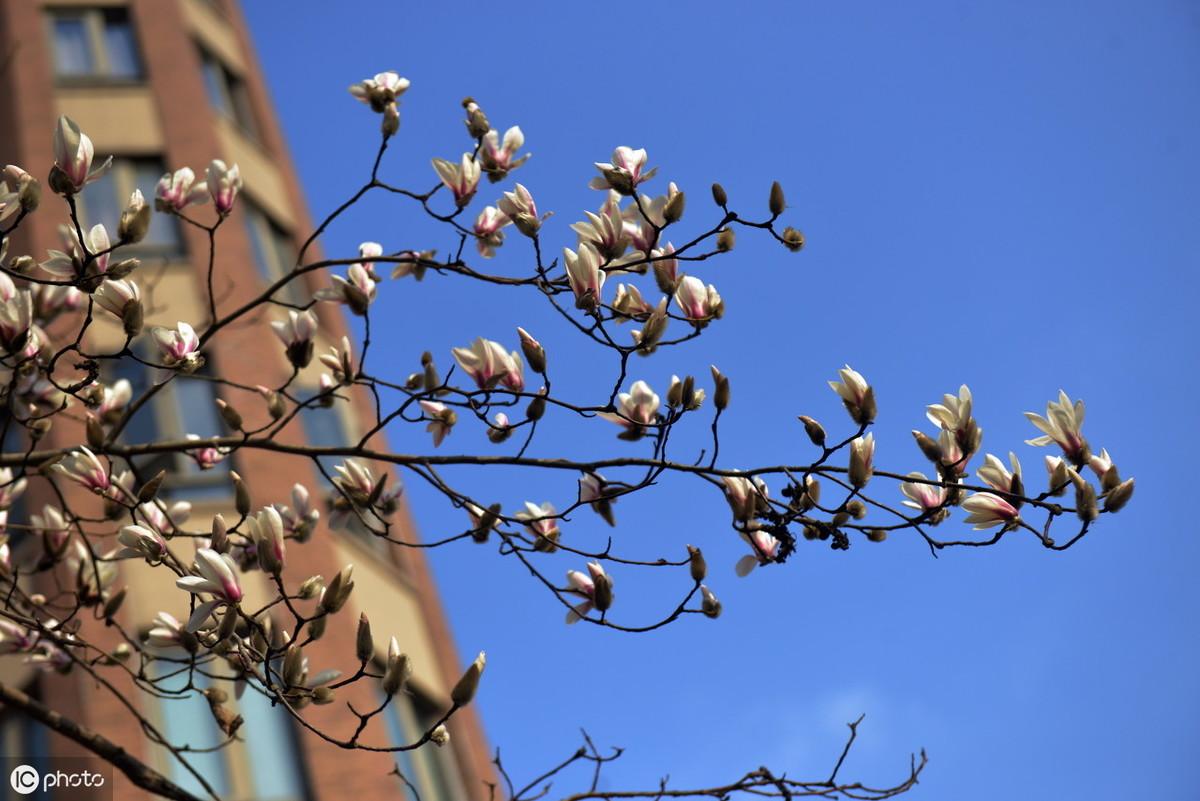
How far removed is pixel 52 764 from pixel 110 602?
528 cm

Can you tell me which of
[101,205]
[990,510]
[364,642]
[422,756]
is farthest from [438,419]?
[101,205]

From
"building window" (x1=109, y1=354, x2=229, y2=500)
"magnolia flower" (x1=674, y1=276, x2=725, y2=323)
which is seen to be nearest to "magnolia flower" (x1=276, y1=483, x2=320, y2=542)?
"magnolia flower" (x1=674, y1=276, x2=725, y2=323)

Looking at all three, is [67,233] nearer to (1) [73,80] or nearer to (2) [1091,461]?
(2) [1091,461]

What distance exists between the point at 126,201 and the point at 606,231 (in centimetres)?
1012

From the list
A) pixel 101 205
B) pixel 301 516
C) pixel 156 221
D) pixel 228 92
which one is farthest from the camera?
pixel 228 92

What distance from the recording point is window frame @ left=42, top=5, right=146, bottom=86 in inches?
500

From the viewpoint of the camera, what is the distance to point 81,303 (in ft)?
12.6

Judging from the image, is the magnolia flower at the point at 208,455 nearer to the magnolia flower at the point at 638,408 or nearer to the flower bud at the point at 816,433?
the magnolia flower at the point at 638,408

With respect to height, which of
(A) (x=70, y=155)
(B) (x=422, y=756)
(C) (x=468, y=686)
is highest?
(B) (x=422, y=756)

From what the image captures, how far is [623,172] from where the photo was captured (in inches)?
113

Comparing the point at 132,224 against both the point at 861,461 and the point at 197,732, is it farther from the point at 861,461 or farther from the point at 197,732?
the point at 197,732

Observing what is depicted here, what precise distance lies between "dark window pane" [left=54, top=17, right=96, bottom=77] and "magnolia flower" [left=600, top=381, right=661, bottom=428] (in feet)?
37.9

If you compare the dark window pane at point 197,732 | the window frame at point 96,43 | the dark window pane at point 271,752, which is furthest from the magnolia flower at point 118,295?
the window frame at point 96,43

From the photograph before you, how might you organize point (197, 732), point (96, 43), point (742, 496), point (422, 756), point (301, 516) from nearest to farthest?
point (742, 496), point (301, 516), point (197, 732), point (422, 756), point (96, 43)
